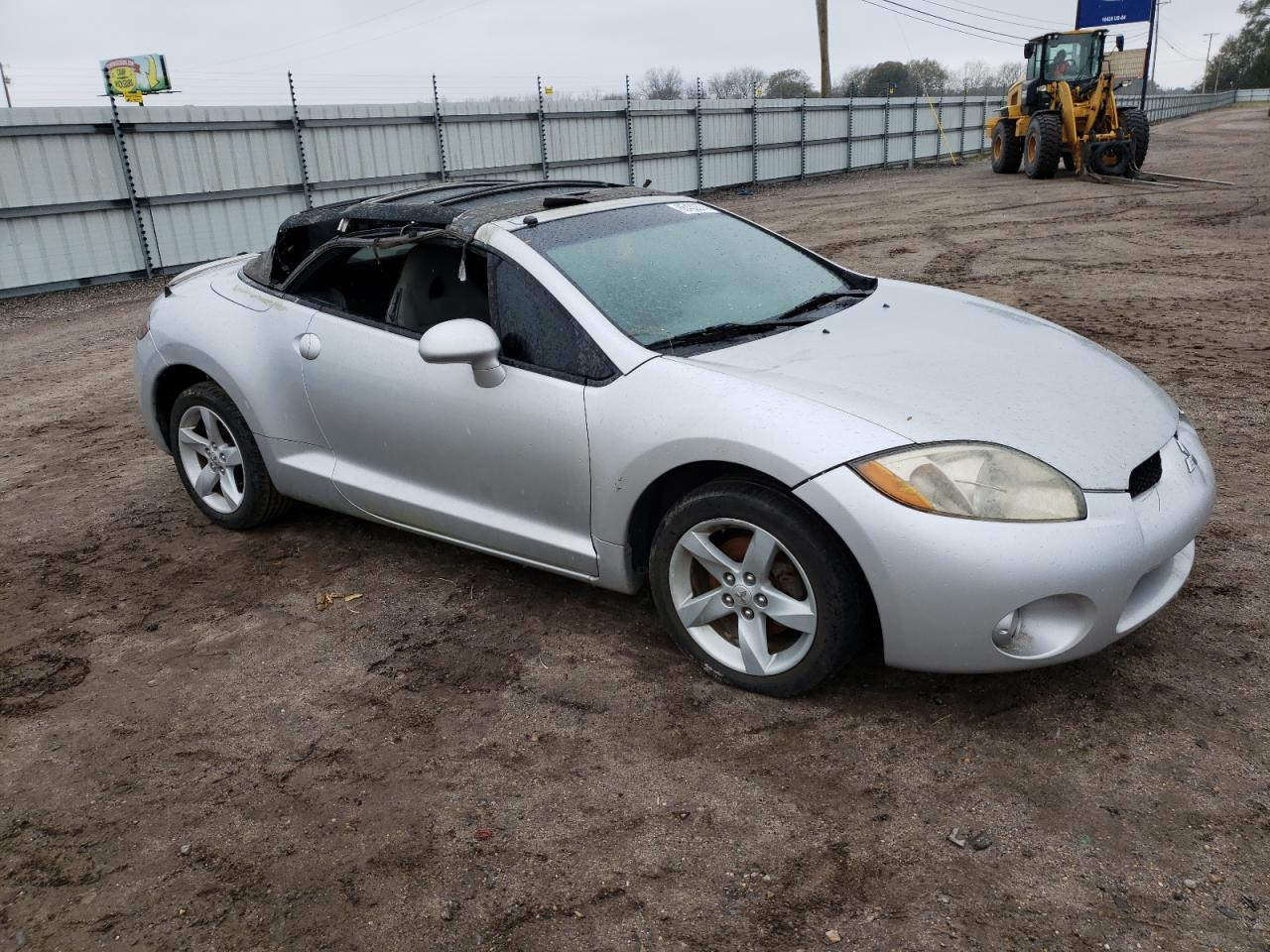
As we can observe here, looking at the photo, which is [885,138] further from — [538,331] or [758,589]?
[758,589]

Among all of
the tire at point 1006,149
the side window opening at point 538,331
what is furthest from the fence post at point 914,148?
the side window opening at point 538,331

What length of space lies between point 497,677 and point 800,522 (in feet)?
3.98

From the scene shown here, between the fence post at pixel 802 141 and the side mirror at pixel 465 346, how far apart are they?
26205 mm

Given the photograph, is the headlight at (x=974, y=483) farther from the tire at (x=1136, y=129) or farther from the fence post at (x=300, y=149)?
the tire at (x=1136, y=129)

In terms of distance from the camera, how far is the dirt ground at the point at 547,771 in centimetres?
233

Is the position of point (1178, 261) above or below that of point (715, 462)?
below

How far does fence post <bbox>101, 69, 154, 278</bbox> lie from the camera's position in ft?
44.0

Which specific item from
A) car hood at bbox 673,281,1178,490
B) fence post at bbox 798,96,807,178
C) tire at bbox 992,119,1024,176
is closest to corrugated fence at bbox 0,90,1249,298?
fence post at bbox 798,96,807,178

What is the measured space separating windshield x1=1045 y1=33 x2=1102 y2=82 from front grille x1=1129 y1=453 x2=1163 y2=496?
69.7 feet

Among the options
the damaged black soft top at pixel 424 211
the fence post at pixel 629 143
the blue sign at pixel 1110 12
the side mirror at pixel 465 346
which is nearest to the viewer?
the side mirror at pixel 465 346

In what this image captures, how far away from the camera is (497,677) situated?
3.41 meters

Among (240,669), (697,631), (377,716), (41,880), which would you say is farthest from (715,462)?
(41,880)

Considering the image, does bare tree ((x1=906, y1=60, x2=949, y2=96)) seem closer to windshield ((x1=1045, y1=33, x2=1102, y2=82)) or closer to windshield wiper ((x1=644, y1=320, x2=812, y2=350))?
windshield ((x1=1045, y1=33, x2=1102, y2=82))

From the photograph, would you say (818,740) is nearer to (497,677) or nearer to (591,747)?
(591,747)
